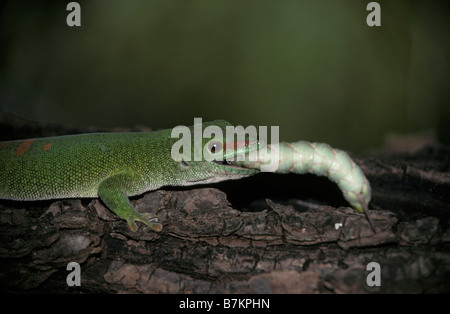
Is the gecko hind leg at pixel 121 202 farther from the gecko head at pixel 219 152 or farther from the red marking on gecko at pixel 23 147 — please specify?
the red marking on gecko at pixel 23 147

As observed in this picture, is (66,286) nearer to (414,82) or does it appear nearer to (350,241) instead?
(350,241)

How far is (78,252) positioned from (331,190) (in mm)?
2452

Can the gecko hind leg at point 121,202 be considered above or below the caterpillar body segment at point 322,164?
below

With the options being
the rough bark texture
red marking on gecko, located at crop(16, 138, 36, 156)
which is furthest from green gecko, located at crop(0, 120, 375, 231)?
the rough bark texture

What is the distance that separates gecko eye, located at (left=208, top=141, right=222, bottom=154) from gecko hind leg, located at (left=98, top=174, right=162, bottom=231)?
0.76 m

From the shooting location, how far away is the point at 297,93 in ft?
14.5

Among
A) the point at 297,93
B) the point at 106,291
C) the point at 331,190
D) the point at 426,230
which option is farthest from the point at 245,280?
the point at 297,93

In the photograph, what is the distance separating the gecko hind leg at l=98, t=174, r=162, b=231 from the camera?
2660 mm

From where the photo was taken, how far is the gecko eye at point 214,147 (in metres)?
2.82

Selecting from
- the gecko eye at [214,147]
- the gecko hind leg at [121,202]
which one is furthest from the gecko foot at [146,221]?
the gecko eye at [214,147]

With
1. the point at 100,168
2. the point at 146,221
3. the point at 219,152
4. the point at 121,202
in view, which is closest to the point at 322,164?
the point at 219,152

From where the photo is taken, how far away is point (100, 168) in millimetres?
3107

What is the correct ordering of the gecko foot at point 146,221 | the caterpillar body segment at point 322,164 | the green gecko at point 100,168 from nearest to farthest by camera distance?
the caterpillar body segment at point 322,164 → the gecko foot at point 146,221 → the green gecko at point 100,168

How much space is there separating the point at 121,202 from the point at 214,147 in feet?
3.06
